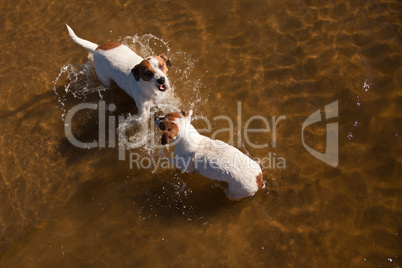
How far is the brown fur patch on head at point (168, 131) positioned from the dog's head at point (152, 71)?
21.4 inches

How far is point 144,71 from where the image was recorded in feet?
10.8

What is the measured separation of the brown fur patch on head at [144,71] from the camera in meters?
3.26

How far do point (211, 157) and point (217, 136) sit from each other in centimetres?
98

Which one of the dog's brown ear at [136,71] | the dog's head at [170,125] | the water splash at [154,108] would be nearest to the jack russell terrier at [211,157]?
the dog's head at [170,125]

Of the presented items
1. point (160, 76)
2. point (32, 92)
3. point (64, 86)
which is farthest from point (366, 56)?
point (32, 92)

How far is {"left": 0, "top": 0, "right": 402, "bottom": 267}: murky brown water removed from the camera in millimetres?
3549

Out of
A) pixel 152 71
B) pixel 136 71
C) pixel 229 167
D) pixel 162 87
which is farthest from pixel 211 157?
pixel 136 71

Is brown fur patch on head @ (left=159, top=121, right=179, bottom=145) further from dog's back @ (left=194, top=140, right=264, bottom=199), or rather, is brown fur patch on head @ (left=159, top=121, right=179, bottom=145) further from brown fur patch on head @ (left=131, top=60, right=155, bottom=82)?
brown fur patch on head @ (left=131, top=60, right=155, bottom=82)

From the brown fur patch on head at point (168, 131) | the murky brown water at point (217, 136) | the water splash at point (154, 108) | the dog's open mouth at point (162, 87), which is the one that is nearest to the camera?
the brown fur patch on head at point (168, 131)

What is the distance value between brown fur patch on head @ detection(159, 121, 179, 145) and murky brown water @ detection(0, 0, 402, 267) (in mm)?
993

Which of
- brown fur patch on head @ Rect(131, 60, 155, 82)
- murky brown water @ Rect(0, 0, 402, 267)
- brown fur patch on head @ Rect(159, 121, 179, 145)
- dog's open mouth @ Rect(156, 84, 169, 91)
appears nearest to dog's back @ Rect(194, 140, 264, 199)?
brown fur patch on head @ Rect(159, 121, 179, 145)

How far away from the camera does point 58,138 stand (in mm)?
4230

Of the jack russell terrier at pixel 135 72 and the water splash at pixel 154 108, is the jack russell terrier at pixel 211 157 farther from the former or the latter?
the water splash at pixel 154 108

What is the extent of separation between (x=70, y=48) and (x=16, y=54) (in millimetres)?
865
